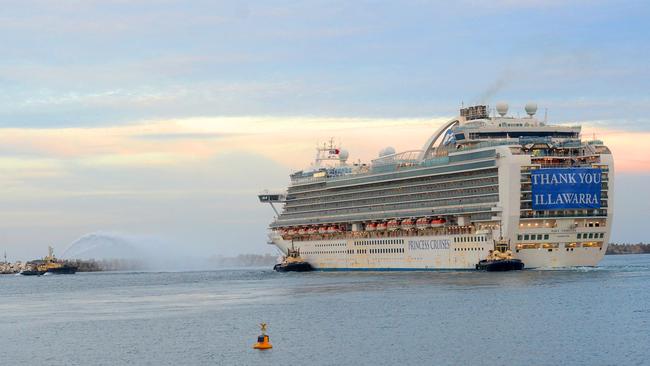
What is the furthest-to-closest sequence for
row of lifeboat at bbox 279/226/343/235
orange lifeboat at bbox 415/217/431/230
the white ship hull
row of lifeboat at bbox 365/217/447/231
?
row of lifeboat at bbox 279/226/343/235 < orange lifeboat at bbox 415/217/431/230 < row of lifeboat at bbox 365/217/447/231 < the white ship hull

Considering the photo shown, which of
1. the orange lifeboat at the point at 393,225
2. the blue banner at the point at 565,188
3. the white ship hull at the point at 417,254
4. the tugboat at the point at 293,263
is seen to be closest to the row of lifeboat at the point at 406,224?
the orange lifeboat at the point at 393,225

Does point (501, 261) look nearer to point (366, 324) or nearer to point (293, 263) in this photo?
point (366, 324)

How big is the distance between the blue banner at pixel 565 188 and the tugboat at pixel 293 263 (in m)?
50.6

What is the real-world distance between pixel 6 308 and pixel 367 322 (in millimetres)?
42804

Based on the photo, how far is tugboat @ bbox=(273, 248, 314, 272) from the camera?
15262 centimetres

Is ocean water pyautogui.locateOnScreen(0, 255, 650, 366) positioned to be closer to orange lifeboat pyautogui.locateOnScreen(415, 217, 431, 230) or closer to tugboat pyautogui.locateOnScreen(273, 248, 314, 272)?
orange lifeboat pyautogui.locateOnScreen(415, 217, 431, 230)

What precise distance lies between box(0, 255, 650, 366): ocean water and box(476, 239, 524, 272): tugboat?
1.32 metres

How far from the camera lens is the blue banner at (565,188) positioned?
109 m

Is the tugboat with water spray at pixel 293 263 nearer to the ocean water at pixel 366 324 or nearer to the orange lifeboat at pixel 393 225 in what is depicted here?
the orange lifeboat at pixel 393 225

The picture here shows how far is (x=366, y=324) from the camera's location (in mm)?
69938

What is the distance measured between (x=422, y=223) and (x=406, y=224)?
4293 mm

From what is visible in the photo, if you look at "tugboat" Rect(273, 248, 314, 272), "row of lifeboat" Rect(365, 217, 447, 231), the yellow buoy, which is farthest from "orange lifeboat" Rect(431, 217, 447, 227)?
the yellow buoy

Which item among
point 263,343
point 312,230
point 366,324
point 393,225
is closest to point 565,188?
point 393,225

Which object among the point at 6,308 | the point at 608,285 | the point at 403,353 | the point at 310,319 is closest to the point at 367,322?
the point at 310,319
